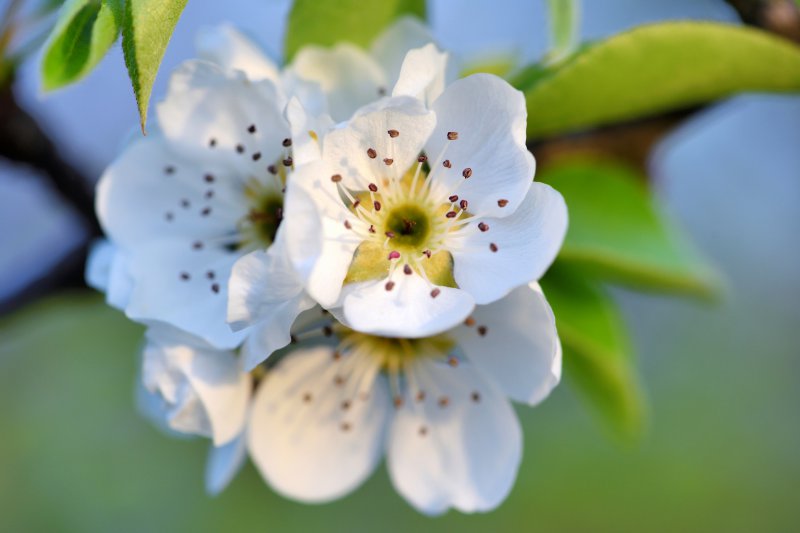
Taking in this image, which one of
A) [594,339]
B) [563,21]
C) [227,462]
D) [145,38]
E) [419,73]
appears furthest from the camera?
[594,339]

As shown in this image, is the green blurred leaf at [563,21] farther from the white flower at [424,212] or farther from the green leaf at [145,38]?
the green leaf at [145,38]

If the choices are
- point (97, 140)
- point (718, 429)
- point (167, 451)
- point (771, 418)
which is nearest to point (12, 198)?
point (97, 140)

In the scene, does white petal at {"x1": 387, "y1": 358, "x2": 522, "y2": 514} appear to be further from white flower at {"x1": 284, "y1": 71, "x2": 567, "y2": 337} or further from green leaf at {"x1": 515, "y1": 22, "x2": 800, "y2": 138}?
green leaf at {"x1": 515, "y1": 22, "x2": 800, "y2": 138}

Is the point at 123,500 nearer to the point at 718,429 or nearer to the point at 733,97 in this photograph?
the point at 718,429

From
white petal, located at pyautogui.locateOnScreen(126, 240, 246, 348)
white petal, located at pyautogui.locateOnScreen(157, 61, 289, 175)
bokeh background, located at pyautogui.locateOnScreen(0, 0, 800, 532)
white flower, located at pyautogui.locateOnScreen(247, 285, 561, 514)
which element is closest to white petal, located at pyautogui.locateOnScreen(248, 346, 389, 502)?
white flower, located at pyautogui.locateOnScreen(247, 285, 561, 514)

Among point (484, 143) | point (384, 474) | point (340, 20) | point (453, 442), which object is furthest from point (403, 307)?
point (384, 474)

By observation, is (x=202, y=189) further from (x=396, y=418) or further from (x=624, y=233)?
(x=624, y=233)

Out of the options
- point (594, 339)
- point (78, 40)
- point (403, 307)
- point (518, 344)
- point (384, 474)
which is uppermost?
point (78, 40)
